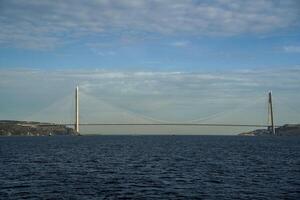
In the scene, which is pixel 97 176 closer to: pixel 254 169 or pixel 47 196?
pixel 47 196

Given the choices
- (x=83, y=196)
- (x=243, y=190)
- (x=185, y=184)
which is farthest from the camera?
(x=185, y=184)

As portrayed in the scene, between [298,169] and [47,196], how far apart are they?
1002 inches

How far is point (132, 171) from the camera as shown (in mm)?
42594

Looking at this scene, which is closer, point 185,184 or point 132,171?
point 185,184

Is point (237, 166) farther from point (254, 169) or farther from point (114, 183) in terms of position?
point (114, 183)

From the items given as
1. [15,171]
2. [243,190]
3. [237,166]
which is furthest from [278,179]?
[15,171]

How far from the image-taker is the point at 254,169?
147 feet

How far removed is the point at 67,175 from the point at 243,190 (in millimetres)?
14774

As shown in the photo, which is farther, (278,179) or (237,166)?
(237,166)

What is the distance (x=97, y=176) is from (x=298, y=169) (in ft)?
61.9

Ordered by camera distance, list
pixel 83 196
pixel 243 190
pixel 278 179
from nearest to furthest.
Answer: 1. pixel 83 196
2. pixel 243 190
3. pixel 278 179

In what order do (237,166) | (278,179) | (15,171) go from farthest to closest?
1. (237,166)
2. (15,171)
3. (278,179)

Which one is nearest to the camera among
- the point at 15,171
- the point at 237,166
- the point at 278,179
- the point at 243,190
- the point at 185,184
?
the point at 243,190

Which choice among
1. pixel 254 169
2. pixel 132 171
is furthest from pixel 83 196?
pixel 254 169
